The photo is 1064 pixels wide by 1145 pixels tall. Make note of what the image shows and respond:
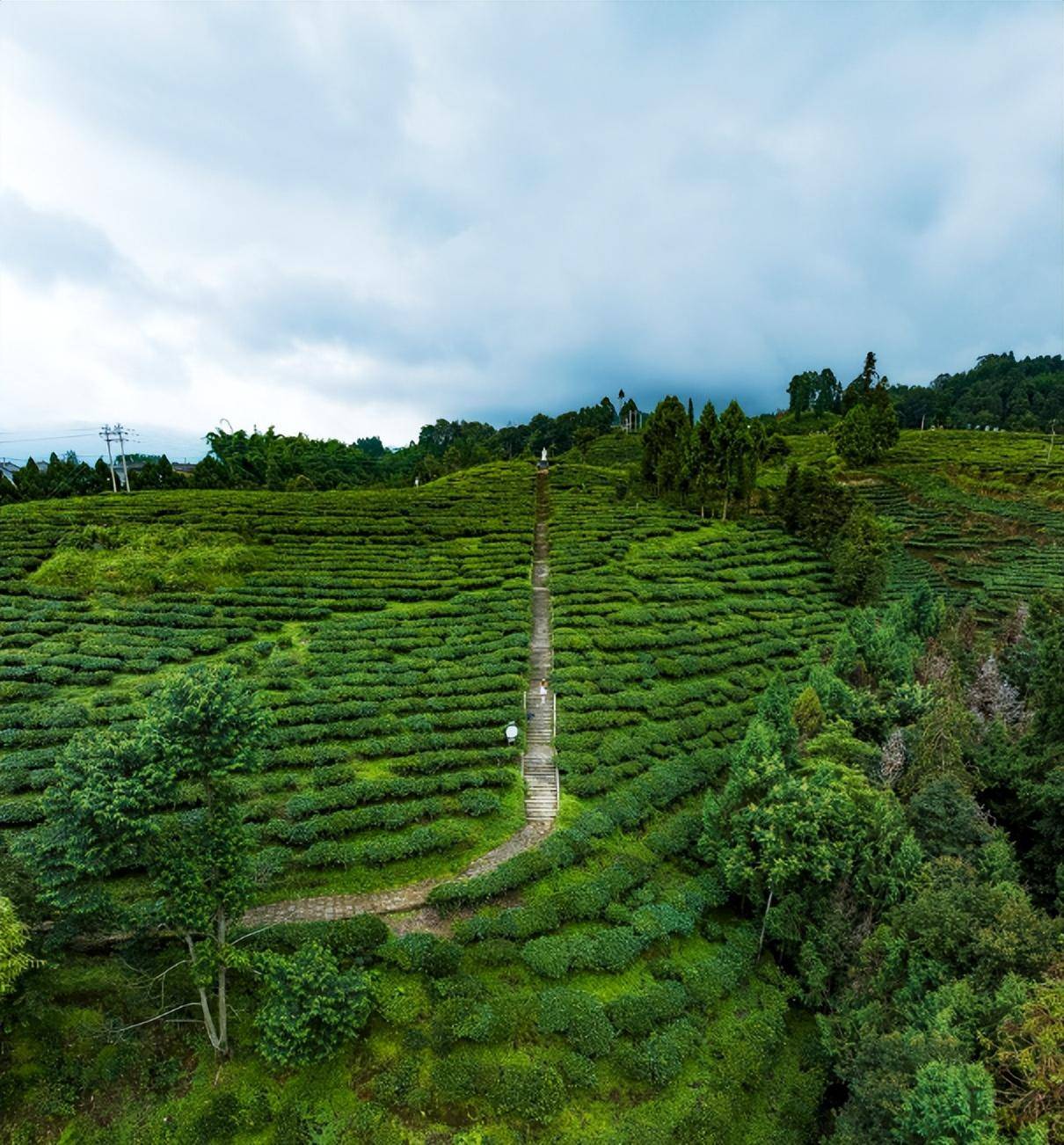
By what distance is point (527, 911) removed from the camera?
64.0 ft

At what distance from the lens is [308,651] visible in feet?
112

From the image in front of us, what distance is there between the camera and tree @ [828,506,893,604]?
45.4 m

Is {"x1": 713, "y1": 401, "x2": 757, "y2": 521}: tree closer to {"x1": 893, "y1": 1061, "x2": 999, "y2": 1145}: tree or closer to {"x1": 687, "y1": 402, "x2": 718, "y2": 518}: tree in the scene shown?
{"x1": 687, "y1": 402, "x2": 718, "y2": 518}: tree

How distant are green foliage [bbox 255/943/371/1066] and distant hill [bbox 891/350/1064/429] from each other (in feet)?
427

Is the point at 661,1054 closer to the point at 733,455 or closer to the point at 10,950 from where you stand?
the point at 10,950

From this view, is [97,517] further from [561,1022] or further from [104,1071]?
[561,1022]

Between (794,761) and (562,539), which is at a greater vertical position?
(562,539)

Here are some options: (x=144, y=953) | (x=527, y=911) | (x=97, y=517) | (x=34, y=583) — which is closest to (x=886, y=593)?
(x=527, y=911)

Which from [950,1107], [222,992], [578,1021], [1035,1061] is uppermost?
[1035,1061]

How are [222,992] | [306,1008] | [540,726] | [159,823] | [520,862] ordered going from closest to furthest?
[159,823]
[306,1008]
[222,992]
[520,862]
[540,726]

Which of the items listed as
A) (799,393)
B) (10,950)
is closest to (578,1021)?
(10,950)

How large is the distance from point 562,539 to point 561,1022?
4152 centimetres

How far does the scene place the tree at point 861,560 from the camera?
45.4m

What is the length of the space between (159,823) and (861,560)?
47.1 meters
